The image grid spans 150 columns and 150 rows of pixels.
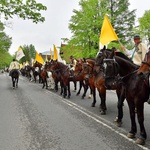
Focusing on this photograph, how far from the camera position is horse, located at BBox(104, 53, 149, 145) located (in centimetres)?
642

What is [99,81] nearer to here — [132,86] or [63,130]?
[63,130]

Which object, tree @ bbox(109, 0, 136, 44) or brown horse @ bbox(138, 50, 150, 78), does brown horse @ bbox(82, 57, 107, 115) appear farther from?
tree @ bbox(109, 0, 136, 44)

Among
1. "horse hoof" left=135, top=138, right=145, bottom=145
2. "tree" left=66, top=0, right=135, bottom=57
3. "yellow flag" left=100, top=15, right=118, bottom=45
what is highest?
"tree" left=66, top=0, right=135, bottom=57

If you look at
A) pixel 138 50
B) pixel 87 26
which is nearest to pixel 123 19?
pixel 87 26

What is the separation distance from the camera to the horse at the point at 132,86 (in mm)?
6422

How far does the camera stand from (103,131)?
296 inches

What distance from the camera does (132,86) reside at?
656 centimetres

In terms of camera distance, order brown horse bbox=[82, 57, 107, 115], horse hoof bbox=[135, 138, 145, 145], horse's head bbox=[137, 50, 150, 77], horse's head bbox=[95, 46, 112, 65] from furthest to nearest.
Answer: brown horse bbox=[82, 57, 107, 115] → horse's head bbox=[95, 46, 112, 65] → horse hoof bbox=[135, 138, 145, 145] → horse's head bbox=[137, 50, 150, 77]

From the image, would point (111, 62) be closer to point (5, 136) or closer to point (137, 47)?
point (137, 47)

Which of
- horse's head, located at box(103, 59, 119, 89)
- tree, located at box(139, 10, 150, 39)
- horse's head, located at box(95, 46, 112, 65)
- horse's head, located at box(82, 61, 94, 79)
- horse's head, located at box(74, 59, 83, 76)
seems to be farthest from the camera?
tree, located at box(139, 10, 150, 39)

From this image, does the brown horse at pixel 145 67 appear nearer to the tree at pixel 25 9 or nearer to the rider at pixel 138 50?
the rider at pixel 138 50

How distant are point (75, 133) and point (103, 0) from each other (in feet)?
109

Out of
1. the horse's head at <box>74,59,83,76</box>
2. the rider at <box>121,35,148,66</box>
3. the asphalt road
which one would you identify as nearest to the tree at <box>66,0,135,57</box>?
the horse's head at <box>74,59,83,76</box>

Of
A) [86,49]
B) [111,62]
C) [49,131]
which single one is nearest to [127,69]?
[111,62]
